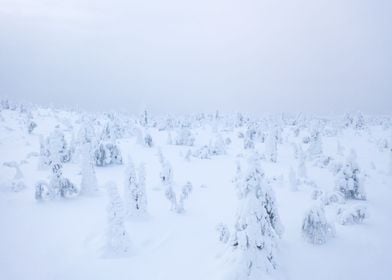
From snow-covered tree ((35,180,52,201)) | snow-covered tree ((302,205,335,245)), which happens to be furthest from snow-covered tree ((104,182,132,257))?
snow-covered tree ((35,180,52,201))

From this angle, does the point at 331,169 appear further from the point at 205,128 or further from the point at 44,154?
the point at 205,128

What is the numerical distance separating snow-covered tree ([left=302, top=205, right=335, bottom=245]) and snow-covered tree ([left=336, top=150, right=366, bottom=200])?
9.27m

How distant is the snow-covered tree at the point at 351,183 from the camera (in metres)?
29.3

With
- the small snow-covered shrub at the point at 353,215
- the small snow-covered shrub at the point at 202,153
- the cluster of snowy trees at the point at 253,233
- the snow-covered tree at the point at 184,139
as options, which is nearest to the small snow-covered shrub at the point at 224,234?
the cluster of snowy trees at the point at 253,233

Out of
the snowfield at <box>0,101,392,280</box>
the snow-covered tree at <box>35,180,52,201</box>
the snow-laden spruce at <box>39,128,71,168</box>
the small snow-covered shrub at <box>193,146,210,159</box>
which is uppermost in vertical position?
the snow-laden spruce at <box>39,128,71,168</box>

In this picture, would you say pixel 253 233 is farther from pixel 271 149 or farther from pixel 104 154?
pixel 271 149

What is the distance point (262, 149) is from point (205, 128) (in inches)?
944

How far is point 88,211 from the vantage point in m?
27.1

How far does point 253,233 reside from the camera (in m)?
16.8

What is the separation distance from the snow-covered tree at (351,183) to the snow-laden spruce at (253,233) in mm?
14198

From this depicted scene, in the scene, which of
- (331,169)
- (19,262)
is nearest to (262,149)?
(331,169)

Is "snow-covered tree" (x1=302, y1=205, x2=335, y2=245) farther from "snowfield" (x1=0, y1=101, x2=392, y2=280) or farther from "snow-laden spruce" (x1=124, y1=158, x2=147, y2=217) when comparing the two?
"snow-laden spruce" (x1=124, y1=158, x2=147, y2=217)

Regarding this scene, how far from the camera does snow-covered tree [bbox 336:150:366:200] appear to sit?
29266mm

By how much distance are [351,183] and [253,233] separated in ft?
52.6
